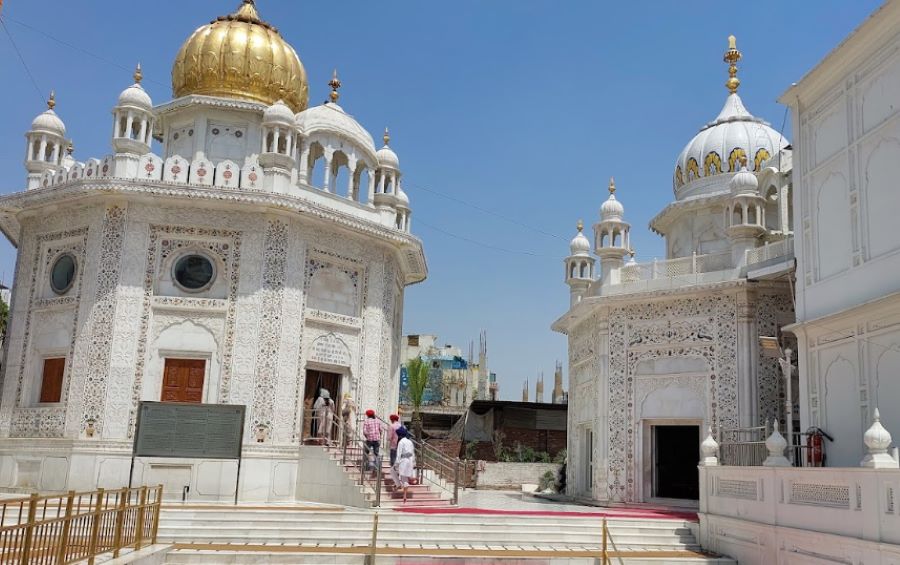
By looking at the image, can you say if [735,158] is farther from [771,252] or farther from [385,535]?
[385,535]

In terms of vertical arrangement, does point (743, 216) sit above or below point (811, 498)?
above

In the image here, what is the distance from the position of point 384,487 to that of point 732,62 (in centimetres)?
1610

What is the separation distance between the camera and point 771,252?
1780 centimetres

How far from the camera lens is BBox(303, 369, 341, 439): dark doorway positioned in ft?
57.1

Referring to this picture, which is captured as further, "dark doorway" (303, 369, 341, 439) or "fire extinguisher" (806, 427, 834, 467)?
"dark doorway" (303, 369, 341, 439)

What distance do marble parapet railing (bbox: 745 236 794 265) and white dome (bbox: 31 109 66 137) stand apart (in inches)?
600

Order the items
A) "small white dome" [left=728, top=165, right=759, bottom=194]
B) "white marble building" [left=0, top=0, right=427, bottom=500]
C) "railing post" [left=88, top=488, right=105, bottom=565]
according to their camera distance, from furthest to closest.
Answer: "small white dome" [left=728, top=165, right=759, bottom=194] → "white marble building" [left=0, top=0, right=427, bottom=500] → "railing post" [left=88, top=488, right=105, bottom=565]

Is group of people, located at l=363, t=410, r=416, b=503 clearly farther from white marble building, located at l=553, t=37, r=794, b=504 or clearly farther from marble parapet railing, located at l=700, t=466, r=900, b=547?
white marble building, located at l=553, t=37, r=794, b=504

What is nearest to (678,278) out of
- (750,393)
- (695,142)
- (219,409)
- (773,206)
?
(750,393)

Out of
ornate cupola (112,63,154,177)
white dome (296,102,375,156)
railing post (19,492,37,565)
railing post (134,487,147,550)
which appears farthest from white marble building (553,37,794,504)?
railing post (19,492,37,565)

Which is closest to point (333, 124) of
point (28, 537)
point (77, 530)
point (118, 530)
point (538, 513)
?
point (538, 513)

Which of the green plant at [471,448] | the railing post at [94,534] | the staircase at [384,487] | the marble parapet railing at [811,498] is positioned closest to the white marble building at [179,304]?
the staircase at [384,487]

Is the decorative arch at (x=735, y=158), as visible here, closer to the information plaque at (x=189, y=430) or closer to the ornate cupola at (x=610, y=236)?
the ornate cupola at (x=610, y=236)

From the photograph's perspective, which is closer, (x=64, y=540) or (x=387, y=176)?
(x=64, y=540)
